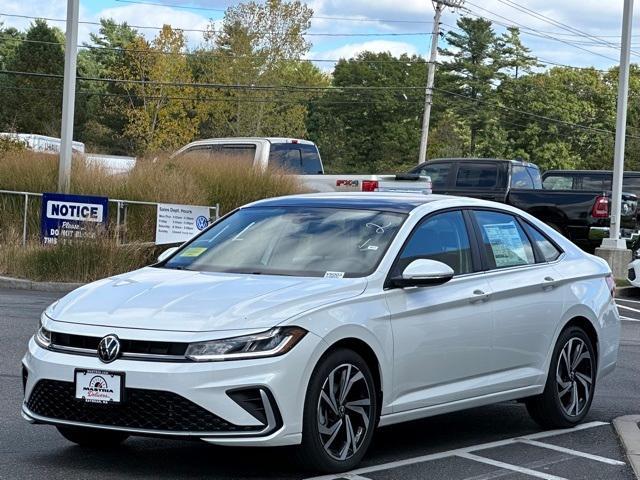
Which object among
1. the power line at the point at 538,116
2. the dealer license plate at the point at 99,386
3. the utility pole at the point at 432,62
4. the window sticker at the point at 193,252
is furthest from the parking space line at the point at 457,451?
the power line at the point at 538,116

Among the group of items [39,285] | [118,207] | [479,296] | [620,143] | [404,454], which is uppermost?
[620,143]

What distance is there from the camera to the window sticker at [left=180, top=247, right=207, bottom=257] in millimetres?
7632

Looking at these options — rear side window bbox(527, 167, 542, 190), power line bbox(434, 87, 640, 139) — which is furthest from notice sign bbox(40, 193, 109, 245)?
power line bbox(434, 87, 640, 139)

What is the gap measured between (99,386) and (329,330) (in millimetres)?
1209

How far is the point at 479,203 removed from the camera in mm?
8203

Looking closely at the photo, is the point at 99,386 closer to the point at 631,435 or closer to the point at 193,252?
the point at 193,252

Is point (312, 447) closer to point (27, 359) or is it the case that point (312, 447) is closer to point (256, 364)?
point (256, 364)

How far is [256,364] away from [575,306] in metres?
3.17

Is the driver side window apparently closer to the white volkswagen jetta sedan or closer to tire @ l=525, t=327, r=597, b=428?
the white volkswagen jetta sedan

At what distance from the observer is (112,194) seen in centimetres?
2222

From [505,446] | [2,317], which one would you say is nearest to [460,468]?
[505,446]

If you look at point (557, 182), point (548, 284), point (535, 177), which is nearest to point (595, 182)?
point (557, 182)

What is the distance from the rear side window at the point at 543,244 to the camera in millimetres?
8547

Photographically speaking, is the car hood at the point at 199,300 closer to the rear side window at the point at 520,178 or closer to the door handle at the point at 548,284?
the door handle at the point at 548,284
